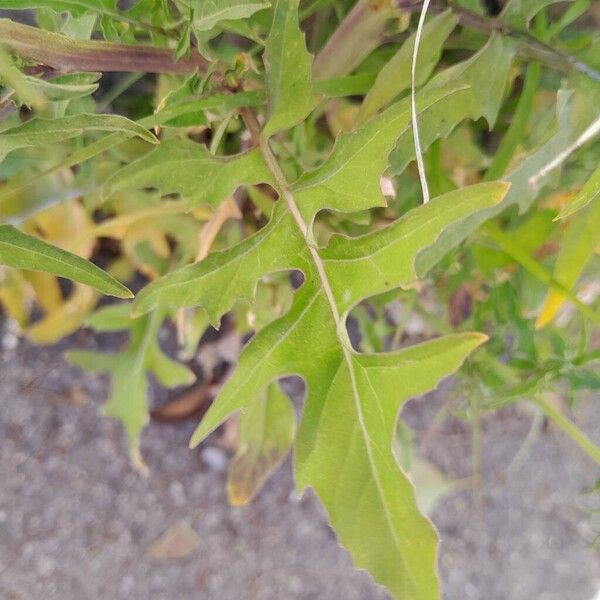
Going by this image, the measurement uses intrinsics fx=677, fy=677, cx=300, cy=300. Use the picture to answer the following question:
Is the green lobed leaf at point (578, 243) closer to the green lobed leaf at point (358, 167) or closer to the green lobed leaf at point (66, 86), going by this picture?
the green lobed leaf at point (358, 167)

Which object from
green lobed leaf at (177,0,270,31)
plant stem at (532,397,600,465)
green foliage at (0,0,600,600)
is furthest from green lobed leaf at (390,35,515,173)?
plant stem at (532,397,600,465)

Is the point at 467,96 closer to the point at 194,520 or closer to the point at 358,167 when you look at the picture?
the point at 358,167

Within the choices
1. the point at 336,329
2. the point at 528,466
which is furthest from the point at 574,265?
the point at 528,466

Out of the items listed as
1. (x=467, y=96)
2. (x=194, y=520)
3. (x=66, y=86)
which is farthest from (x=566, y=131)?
(x=194, y=520)

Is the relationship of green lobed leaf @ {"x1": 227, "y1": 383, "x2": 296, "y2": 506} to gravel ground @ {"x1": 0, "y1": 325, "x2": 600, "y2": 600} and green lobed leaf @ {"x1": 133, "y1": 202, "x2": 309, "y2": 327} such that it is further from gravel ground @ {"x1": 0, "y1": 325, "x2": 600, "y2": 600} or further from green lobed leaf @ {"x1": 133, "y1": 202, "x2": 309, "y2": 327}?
green lobed leaf @ {"x1": 133, "y1": 202, "x2": 309, "y2": 327}

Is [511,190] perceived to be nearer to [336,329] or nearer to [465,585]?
[336,329]
